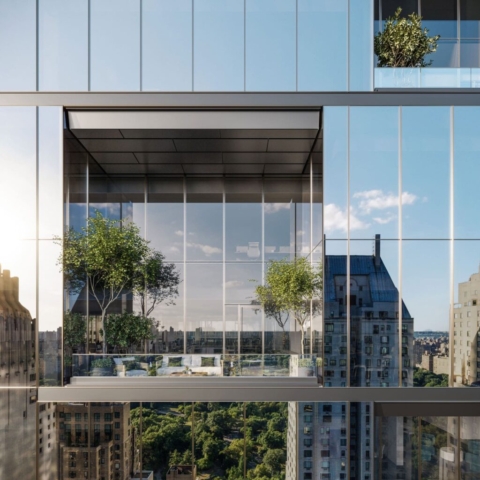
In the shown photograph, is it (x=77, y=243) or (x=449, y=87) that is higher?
(x=449, y=87)

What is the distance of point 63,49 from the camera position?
40.5 ft

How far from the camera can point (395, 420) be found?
11992mm

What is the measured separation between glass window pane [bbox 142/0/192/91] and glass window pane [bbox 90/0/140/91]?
0.85ft

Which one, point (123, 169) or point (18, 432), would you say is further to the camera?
point (123, 169)

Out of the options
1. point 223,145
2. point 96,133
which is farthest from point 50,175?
point 223,145

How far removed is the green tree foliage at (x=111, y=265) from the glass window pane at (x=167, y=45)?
4.46 metres

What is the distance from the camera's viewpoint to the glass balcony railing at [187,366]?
12414 mm

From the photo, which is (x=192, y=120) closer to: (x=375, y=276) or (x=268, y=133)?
(x=268, y=133)

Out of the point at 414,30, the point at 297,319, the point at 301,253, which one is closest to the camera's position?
the point at 414,30

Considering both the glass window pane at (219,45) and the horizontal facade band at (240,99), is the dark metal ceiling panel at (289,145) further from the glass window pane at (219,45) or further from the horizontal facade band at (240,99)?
the glass window pane at (219,45)

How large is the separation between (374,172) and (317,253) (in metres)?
2.72

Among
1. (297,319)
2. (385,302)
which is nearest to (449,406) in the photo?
(385,302)

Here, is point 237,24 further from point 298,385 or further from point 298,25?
point 298,385

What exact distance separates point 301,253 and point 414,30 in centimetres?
734
